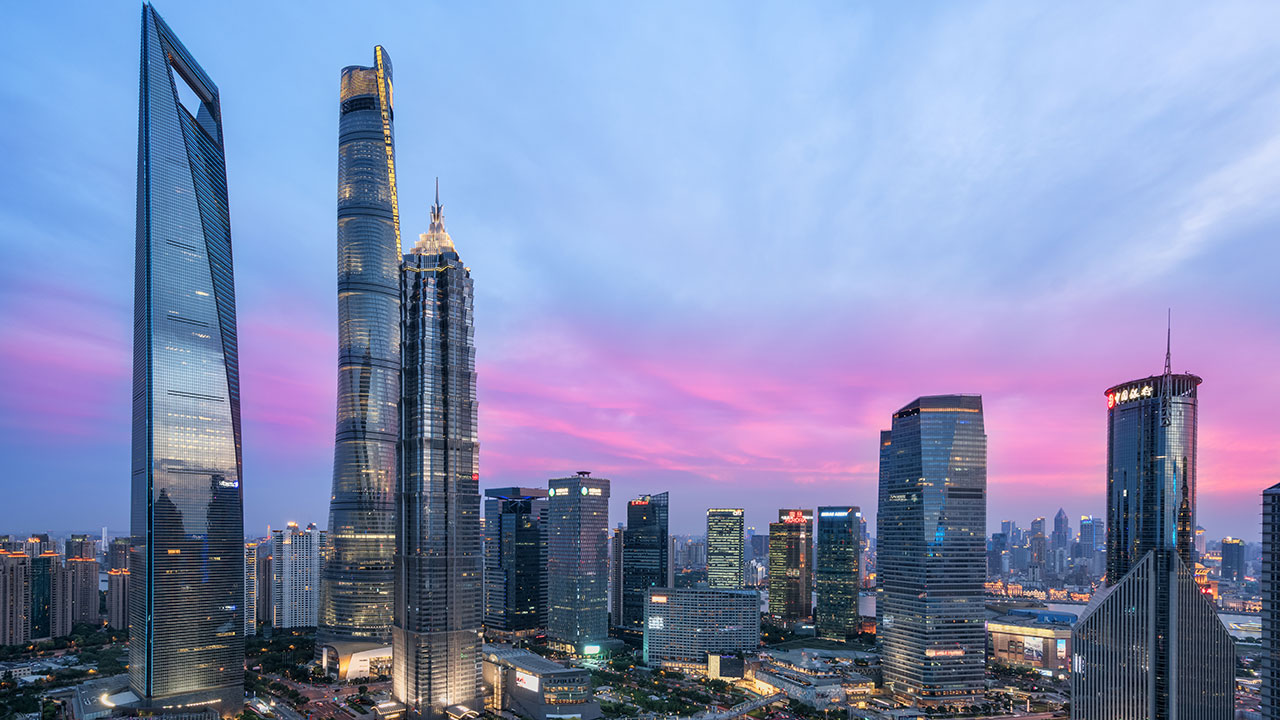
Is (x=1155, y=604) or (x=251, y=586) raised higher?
(x=1155, y=604)

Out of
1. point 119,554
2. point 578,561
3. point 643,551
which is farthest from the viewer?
point 643,551

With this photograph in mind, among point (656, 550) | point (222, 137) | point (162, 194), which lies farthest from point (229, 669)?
point (656, 550)

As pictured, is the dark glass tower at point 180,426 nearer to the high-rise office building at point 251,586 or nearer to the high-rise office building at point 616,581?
the high-rise office building at point 251,586

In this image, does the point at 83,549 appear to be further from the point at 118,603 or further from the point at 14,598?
the point at 14,598

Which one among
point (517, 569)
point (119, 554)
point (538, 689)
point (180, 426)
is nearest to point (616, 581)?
point (517, 569)

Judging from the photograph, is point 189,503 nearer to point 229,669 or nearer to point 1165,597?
point 229,669

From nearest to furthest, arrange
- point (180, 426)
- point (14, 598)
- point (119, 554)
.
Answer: point (180, 426) < point (14, 598) < point (119, 554)

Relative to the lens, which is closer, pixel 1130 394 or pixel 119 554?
Result: pixel 1130 394
